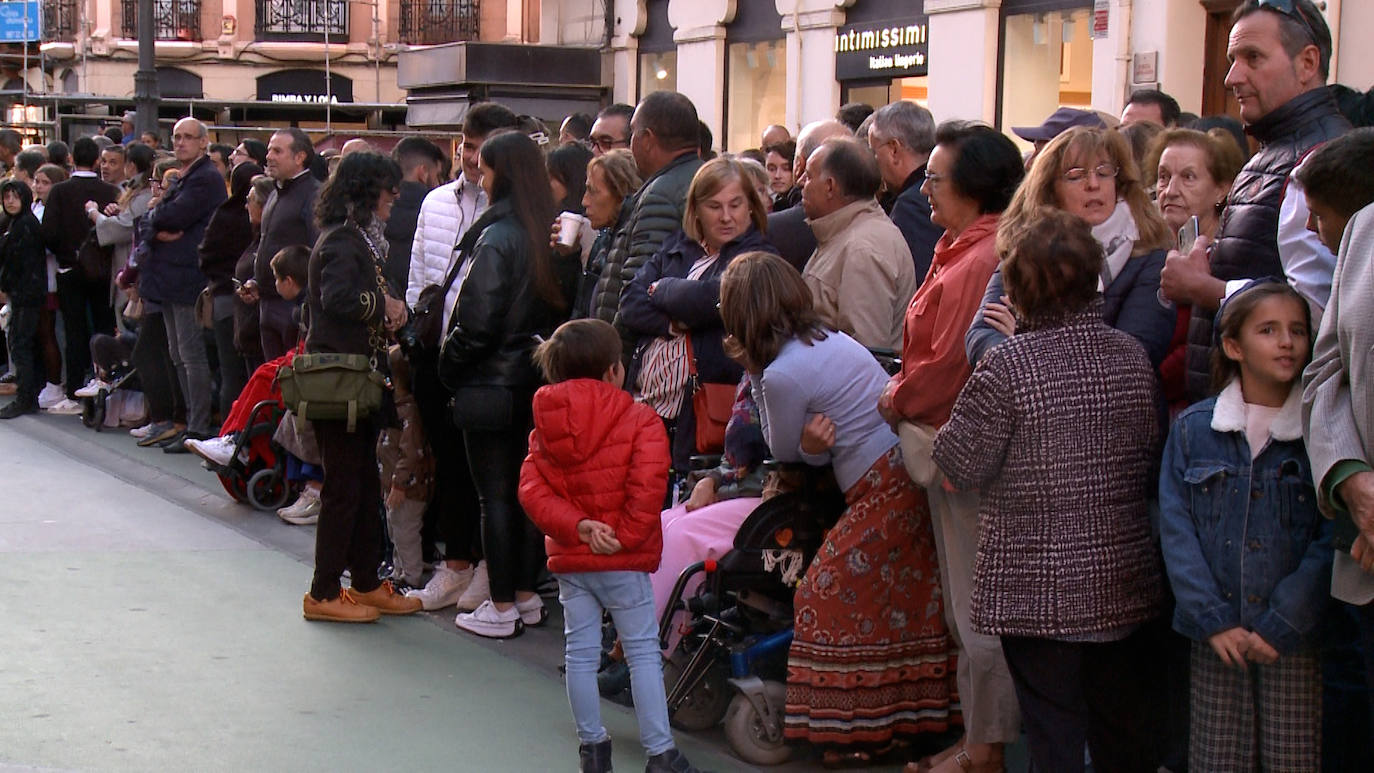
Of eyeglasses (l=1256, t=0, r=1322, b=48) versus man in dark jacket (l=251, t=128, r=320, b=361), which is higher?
eyeglasses (l=1256, t=0, r=1322, b=48)

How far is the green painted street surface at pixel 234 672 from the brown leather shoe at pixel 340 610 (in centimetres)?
5

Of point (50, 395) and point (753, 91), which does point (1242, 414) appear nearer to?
point (50, 395)

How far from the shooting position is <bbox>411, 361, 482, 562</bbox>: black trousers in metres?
7.65

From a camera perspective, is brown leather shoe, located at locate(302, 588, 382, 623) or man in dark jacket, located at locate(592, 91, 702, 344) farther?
brown leather shoe, located at locate(302, 588, 382, 623)

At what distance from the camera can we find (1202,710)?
440 centimetres

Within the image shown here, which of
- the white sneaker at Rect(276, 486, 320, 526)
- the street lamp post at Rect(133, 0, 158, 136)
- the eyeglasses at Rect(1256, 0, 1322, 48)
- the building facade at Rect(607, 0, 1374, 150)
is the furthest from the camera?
the street lamp post at Rect(133, 0, 158, 136)

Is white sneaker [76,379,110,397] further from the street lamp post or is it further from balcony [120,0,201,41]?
balcony [120,0,201,41]

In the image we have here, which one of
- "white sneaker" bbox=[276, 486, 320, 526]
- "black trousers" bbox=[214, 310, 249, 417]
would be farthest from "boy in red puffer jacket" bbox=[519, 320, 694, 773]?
"black trousers" bbox=[214, 310, 249, 417]

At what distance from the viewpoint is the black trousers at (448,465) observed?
7652 millimetres

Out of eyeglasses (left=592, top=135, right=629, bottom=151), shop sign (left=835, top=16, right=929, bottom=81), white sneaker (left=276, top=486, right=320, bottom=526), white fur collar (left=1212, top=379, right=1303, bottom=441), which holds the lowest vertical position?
white sneaker (left=276, top=486, right=320, bottom=526)

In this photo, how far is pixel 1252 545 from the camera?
4.23 metres

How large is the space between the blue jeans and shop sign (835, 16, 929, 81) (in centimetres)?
1330

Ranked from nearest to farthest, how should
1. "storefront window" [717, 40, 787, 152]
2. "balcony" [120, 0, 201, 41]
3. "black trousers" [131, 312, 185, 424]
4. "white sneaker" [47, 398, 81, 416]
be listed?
1. "black trousers" [131, 312, 185, 424]
2. "white sneaker" [47, 398, 81, 416]
3. "storefront window" [717, 40, 787, 152]
4. "balcony" [120, 0, 201, 41]

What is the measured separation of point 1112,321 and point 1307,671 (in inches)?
47.2
